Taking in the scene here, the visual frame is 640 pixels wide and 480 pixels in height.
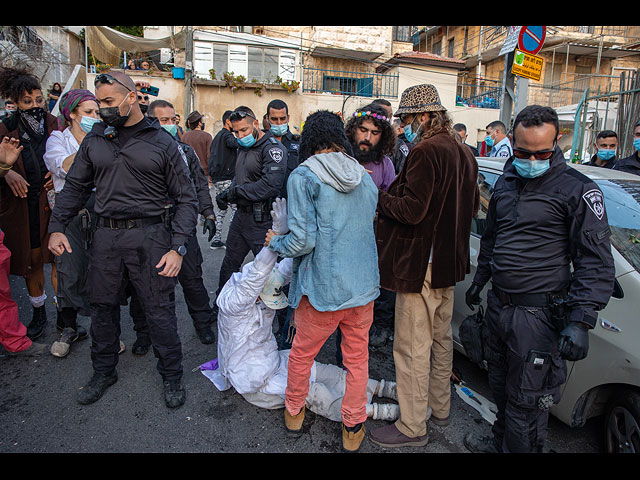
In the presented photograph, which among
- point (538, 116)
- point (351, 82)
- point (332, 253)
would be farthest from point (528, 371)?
point (351, 82)

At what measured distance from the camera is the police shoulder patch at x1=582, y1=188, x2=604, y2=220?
76.7 inches

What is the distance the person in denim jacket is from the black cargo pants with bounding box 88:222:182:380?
920mm

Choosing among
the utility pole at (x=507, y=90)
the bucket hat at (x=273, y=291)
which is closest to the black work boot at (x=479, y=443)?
the bucket hat at (x=273, y=291)

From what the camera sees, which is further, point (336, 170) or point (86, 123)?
point (86, 123)

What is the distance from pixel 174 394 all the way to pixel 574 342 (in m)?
2.53

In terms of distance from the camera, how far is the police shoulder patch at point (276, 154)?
12.8 feet

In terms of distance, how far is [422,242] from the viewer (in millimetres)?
2492

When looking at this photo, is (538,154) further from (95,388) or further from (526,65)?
(526,65)
